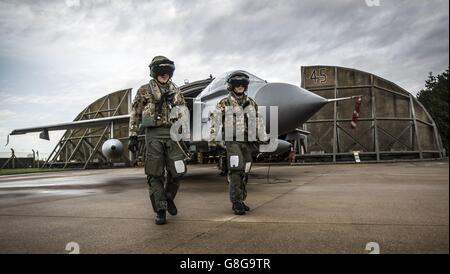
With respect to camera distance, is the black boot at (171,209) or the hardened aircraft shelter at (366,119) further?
the hardened aircraft shelter at (366,119)

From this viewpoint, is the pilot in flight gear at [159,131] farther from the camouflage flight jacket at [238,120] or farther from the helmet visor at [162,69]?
the camouflage flight jacket at [238,120]

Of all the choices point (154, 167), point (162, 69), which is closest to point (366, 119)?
point (162, 69)

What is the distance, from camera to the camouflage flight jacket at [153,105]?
156 inches

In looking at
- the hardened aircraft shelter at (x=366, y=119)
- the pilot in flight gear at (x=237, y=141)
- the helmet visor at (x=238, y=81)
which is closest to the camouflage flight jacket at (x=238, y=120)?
the pilot in flight gear at (x=237, y=141)

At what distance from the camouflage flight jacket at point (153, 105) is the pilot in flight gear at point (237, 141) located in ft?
1.95

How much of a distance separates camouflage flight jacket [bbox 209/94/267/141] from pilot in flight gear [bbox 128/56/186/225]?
558 mm

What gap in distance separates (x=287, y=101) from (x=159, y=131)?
351 cm

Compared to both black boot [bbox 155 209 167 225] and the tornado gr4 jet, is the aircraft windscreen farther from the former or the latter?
black boot [bbox 155 209 167 225]

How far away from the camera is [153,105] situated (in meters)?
4.03

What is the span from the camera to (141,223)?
3.56 meters

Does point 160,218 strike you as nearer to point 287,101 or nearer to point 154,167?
point 154,167

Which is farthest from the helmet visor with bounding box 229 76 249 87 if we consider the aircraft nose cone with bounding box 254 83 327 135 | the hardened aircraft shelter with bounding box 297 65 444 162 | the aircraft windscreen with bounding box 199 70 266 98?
the hardened aircraft shelter with bounding box 297 65 444 162
